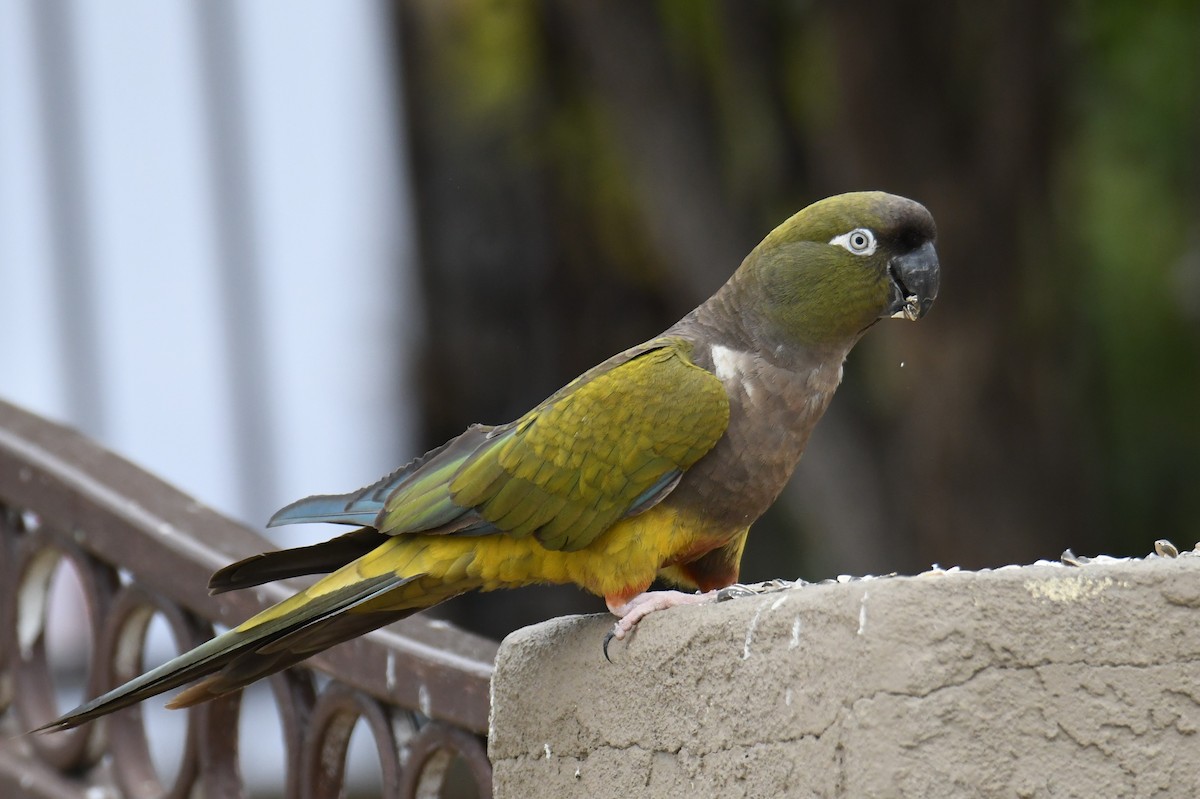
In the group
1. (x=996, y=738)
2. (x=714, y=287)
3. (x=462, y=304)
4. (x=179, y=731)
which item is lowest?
(x=179, y=731)

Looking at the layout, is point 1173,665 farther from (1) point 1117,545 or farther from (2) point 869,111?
(1) point 1117,545

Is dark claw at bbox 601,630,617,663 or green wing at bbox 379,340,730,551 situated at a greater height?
green wing at bbox 379,340,730,551

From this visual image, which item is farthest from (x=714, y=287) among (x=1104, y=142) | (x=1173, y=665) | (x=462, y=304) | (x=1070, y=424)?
(x=1173, y=665)

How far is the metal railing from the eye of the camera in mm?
2555

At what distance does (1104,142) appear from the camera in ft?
27.8

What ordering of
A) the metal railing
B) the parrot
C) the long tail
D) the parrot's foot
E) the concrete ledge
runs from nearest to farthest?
the concrete ledge
the parrot's foot
the long tail
the parrot
the metal railing

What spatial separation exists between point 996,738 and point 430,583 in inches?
46.5

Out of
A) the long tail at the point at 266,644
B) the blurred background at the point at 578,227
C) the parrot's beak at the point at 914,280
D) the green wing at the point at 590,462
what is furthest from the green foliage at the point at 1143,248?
the long tail at the point at 266,644

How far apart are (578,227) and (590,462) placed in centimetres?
616

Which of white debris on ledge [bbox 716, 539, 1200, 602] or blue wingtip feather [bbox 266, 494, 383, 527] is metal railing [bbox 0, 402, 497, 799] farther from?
white debris on ledge [bbox 716, 539, 1200, 602]

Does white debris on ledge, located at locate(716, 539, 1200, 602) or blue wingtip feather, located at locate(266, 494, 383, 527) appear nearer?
white debris on ledge, located at locate(716, 539, 1200, 602)

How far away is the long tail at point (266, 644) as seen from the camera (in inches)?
91.2

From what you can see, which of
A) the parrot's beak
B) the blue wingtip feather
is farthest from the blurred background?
the blue wingtip feather

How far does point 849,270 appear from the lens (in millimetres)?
2715
